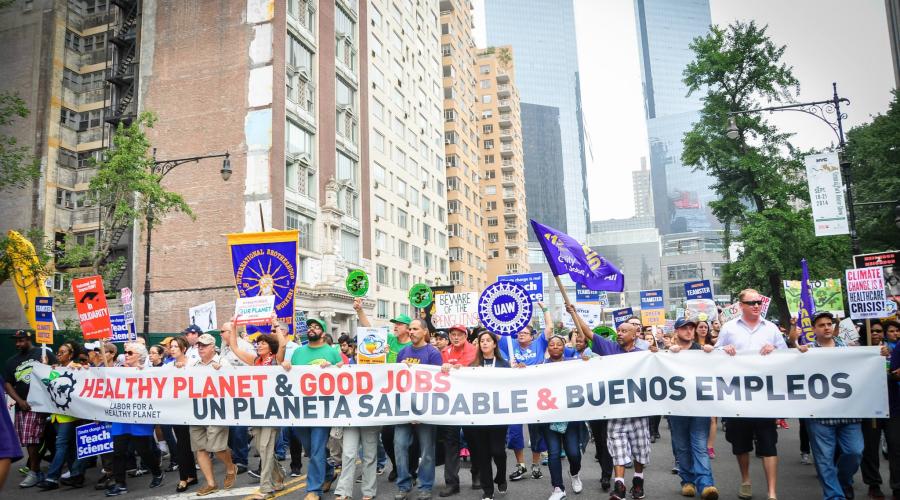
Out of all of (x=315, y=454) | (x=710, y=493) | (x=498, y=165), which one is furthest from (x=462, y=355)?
(x=498, y=165)

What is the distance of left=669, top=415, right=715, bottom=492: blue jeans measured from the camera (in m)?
7.72

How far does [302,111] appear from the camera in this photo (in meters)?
40.2

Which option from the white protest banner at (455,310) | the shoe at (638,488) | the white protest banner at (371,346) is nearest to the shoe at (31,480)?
the white protest banner at (371,346)

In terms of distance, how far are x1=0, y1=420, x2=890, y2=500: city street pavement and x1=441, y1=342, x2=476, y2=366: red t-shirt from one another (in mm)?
1622

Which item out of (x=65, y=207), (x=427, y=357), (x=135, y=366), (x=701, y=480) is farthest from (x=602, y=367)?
(x=65, y=207)

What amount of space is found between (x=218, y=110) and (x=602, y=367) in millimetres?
34852

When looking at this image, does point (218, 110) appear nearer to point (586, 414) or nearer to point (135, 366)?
point (135, 366)

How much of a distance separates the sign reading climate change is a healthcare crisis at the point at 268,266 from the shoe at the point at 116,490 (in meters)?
2.90

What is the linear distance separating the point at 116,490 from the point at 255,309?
3034mm

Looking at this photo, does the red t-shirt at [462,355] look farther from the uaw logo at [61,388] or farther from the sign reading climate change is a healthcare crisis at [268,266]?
the uaw logo at [61,388]

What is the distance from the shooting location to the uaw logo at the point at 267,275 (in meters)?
10.8

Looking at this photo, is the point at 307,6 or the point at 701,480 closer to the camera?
the point at 701,480

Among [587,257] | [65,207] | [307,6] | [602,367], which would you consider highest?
[307,6]

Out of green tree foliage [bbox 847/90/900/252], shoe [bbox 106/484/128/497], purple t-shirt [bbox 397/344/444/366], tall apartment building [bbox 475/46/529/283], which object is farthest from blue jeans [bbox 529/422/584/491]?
tall apartment building [bbox 475/46/529/283]
